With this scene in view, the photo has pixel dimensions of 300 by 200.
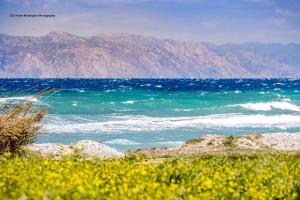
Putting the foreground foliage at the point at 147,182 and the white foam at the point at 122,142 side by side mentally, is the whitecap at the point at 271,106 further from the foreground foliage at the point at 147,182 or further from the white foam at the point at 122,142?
the foreground foliage at the point at 147,182

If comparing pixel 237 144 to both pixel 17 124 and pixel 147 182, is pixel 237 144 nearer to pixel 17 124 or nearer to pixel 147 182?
pixel 17 124

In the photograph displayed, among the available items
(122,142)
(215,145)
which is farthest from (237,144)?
(122,142)

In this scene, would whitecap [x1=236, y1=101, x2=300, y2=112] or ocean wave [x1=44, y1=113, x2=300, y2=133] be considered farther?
whitecap [x1=236, y1=101, x2=300, y2=112]

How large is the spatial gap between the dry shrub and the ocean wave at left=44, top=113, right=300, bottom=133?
2351 cm

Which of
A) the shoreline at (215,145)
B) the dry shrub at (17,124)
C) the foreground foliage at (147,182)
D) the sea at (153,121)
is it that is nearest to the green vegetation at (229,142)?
the shoreline at (215,145)

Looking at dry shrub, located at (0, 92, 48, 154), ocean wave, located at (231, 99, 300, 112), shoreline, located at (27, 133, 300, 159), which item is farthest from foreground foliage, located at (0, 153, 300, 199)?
ocean wave, located at (231, 99, 300, 112)

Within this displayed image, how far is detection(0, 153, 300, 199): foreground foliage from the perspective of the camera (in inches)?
403

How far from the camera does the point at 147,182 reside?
1163 centimetres

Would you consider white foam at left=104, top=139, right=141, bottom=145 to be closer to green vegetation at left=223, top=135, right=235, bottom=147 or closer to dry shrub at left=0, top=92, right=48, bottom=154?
green vegetation at left=223, top=135, right=235, bottom=147

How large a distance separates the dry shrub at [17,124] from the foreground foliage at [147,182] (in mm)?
5109

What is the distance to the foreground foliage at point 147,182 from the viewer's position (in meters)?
10.2

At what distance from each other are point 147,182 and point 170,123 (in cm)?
4062

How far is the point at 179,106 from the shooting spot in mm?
75125

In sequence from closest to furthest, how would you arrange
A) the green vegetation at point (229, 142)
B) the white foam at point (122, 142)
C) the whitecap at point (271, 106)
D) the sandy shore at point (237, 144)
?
1. the sandy shore at point (237, 144)
2. the green vegetation at point (229, 142)
3. the white foam at point (122, 142)
4. the whitecap at point (271, 106)
